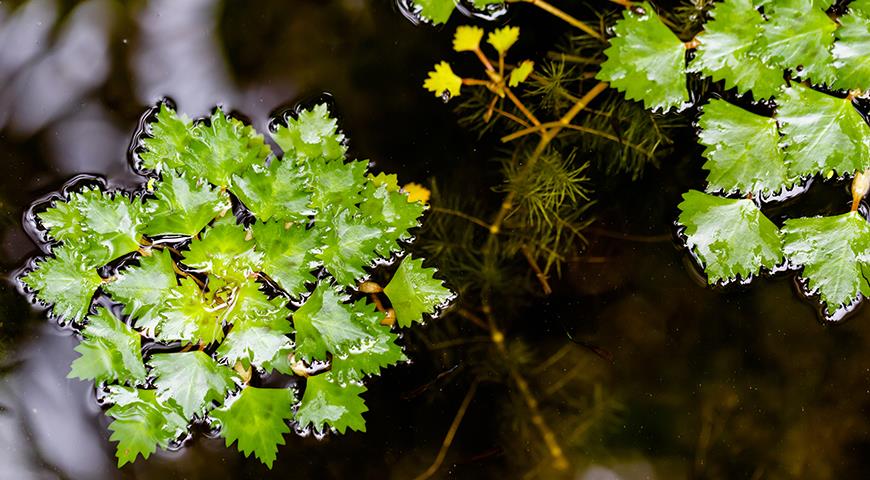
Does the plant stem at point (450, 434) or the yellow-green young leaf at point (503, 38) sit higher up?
the yellow-green young leaf at point (503, 38)

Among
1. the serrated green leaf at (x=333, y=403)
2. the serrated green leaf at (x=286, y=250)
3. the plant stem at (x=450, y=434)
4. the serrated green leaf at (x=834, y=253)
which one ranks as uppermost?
the serrated green leaf at (x=286, y=250)

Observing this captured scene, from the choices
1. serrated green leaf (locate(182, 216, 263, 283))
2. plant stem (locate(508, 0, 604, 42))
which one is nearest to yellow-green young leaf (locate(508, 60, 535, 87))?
plant stem (locate(508, 0, 604, 42))

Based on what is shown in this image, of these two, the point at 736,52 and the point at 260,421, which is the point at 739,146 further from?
the point at 260,421

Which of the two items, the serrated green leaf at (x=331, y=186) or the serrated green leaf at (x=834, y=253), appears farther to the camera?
the serrated green leaf at (x=834, y=253)

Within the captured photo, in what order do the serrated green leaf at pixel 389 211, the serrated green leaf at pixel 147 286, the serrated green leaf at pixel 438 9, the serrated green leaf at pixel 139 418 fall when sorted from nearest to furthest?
the serrated green leaf at pixel 147 286, the serrated green leaf at pixel 139 418, the serrated green leaf at pixel 389 211, the serrated green leaf at pixel 438 9

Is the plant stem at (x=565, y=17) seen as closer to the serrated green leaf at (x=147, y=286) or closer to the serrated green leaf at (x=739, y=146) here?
the serrated green leaf at (x=739, y=146)

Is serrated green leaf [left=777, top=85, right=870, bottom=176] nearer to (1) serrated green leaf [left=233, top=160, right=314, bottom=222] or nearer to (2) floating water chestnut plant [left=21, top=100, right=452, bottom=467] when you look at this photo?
(2) floating water chestnut plant [left=21, top=100, right=452, bottom=467]

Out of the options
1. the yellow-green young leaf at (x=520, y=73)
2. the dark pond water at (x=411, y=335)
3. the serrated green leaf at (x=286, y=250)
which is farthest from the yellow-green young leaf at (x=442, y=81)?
the serrated green leaf at (x=286, y=250)
